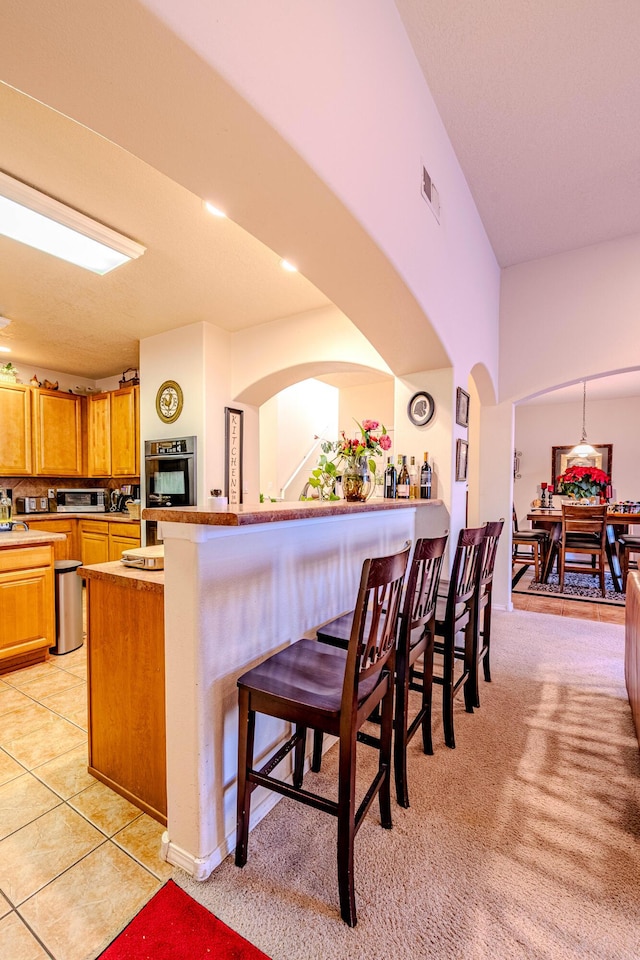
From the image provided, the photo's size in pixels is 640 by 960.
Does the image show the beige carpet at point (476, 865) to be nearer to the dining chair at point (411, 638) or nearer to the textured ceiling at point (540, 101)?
the dining chair at point (411, 638)

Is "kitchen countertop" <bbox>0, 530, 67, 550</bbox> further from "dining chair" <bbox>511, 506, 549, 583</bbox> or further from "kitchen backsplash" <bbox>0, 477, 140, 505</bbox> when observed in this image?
"dining chair" <bbox>511, 506, 549, 583</bbox>

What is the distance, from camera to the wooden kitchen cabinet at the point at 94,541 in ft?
16.1

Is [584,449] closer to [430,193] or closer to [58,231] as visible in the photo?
[430,193]

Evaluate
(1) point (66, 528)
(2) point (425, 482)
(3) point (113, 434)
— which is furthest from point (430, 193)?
(1) point (66, 528)

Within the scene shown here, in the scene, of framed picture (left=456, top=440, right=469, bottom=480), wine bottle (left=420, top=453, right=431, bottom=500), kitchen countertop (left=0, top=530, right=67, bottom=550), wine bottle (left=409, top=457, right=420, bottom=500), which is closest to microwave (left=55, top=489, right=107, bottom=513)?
kitchen countertop (left=0, top=530, right=67, bottom=550)

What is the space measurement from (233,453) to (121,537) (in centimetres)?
172

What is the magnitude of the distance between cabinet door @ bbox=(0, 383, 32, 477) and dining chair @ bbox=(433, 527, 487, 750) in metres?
5.01

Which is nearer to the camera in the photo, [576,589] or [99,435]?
[576,589]

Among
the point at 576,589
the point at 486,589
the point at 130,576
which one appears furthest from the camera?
the point at 576,589

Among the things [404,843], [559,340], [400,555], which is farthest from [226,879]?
[559,340]

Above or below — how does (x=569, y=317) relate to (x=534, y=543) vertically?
above

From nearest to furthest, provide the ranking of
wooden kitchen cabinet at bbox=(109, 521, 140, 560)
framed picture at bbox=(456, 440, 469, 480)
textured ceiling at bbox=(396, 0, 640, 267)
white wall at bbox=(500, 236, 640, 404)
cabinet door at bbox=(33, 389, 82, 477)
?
textured ceiling at bbox=(396, 0, 640, 267) < framed picture at bbox=(456, 440, 469, 480) < white wall at bbox=(500, 236, 640, 404) < wooden kitchen cabinet at bbox=(109, 521, 140, 560) < cabinet door at bbox=(33, 389, 82, 477)

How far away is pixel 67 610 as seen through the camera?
324cm

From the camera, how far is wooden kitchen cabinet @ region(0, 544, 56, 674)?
2859 millimetres
